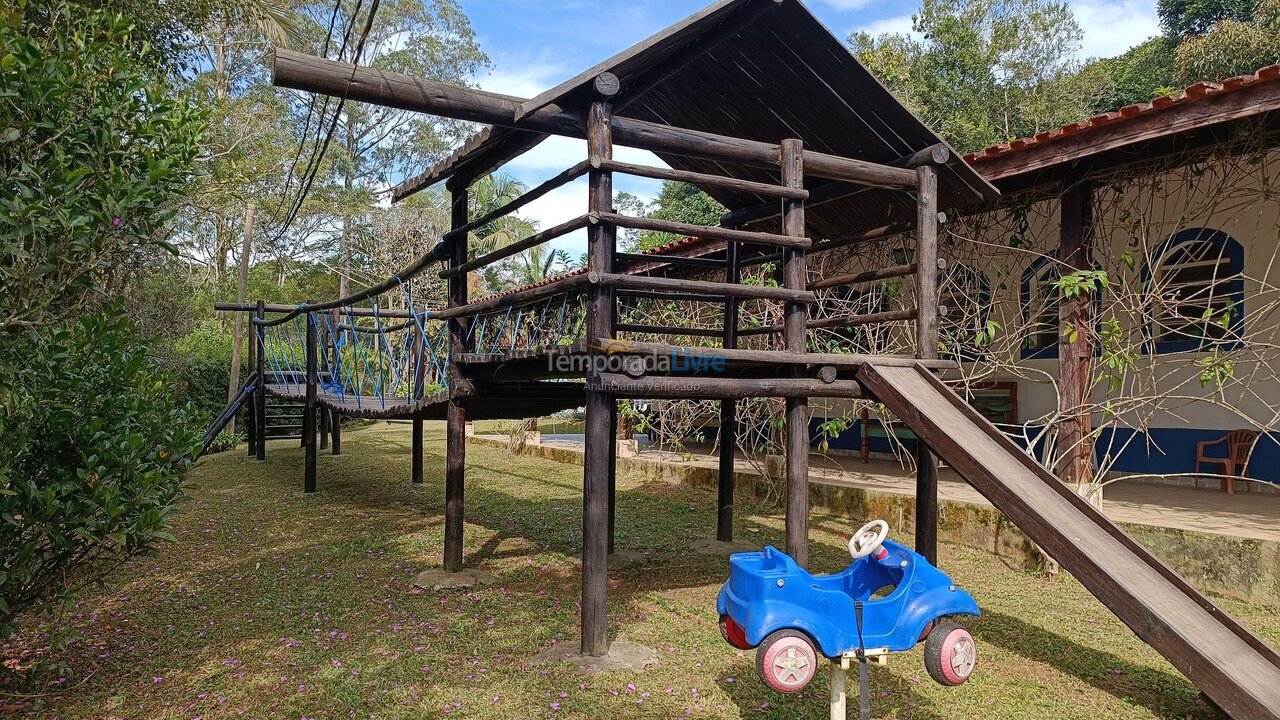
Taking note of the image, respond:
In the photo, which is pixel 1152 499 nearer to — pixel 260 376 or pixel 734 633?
pixel 734 633

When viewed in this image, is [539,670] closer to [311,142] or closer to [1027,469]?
[1027,469]

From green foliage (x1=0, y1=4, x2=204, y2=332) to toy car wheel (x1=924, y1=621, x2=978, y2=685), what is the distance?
3.79 meters

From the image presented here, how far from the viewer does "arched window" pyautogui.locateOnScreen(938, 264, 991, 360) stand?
759 cm

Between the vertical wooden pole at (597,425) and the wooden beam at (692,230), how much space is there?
7 cm

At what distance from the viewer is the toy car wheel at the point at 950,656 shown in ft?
9.39

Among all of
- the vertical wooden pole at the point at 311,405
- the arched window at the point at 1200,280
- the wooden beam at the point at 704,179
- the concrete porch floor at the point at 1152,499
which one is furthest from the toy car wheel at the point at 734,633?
the vertical wooden pole at the point at 311,405

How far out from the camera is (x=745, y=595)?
9.80 ft

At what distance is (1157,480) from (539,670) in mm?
6950

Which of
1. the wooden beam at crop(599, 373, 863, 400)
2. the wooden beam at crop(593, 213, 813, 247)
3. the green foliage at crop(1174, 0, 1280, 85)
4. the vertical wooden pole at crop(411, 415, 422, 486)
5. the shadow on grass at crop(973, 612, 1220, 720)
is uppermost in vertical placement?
the green foliage at crop(1174, 0, 1280, 85)

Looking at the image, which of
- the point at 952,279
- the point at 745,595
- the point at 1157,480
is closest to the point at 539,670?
the point at 745,595

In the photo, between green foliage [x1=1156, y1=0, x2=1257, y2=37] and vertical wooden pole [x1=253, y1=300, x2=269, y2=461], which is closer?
vertical wooden pole [x1=253, y1=300, x2=269, y2=461]

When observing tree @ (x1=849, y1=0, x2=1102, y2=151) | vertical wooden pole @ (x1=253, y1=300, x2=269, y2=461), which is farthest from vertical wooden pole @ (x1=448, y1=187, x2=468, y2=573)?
tree @ (x1=849, y1=0, x2=1102, y2=151)

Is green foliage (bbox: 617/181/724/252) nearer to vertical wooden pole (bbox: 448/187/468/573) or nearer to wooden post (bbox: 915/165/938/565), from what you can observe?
vertical wooden pole (bbox: 448/187/468/573)

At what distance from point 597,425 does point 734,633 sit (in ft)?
4.74
